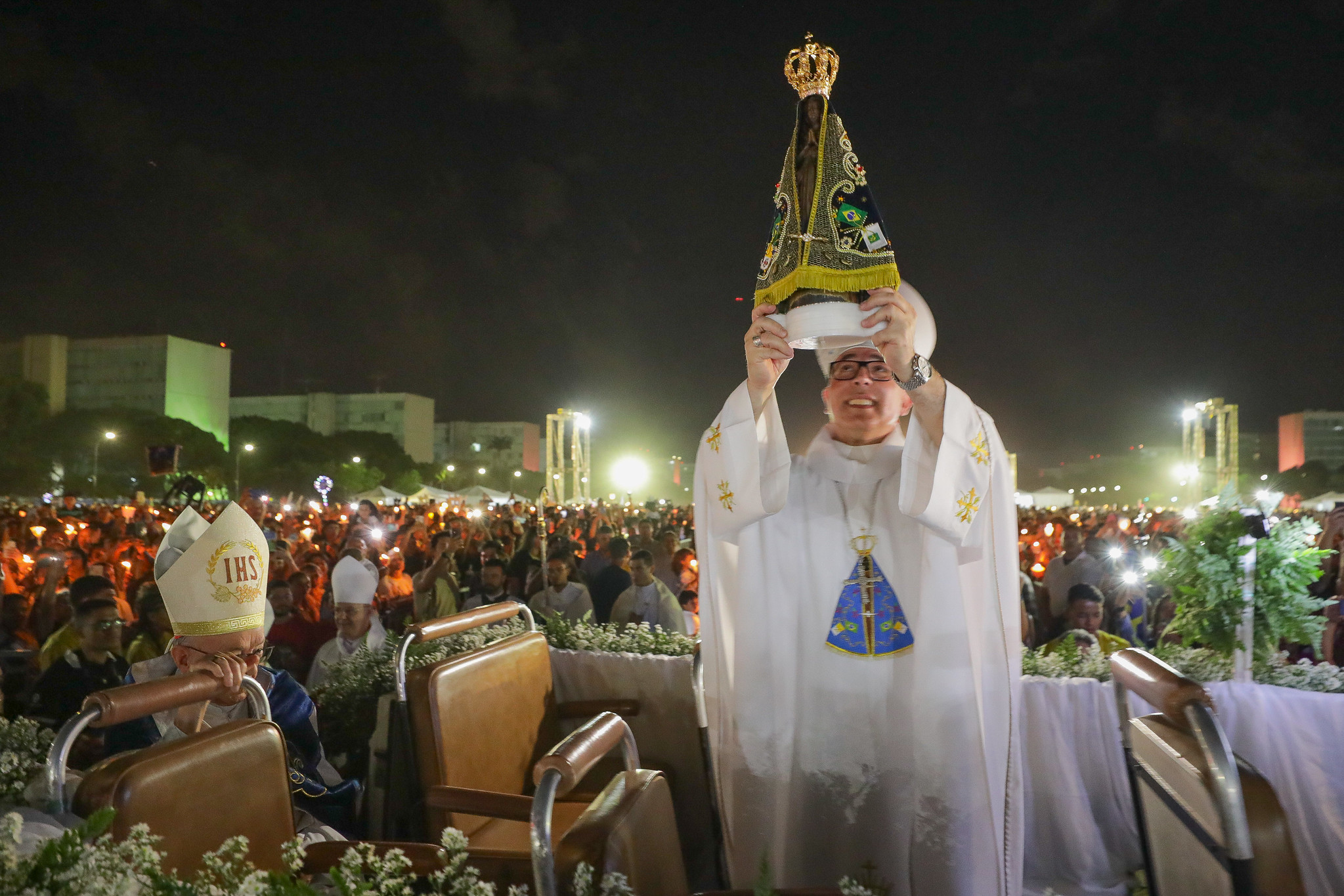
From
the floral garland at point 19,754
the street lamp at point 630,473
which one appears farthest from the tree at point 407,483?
the floral garland at point 19,754

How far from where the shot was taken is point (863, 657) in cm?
319

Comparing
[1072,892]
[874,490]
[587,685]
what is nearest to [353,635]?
[587,685]

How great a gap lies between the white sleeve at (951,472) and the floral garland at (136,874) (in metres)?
1.55

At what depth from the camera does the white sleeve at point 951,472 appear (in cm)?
283

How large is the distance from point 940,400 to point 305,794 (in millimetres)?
2741

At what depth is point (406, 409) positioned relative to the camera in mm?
97750

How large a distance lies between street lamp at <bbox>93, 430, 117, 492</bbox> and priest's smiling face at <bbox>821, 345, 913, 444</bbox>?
175ft

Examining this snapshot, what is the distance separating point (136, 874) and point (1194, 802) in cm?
216

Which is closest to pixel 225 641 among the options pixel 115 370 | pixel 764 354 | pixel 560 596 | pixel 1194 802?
pixel 764 354

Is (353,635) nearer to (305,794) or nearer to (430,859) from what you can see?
(305,794)

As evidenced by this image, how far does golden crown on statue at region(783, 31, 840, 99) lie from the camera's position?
9.70 feet

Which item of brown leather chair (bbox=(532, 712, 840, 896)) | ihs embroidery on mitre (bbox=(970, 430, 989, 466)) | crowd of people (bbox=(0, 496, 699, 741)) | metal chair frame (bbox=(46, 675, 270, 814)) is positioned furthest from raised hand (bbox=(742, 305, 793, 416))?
crowd of people (bbox=(0, 496, 699, 741))

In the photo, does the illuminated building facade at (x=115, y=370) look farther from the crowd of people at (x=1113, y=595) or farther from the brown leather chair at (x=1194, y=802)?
Result: the brown leather chair at (x=1194, y=802)

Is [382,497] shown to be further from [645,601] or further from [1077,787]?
[1077,787]
